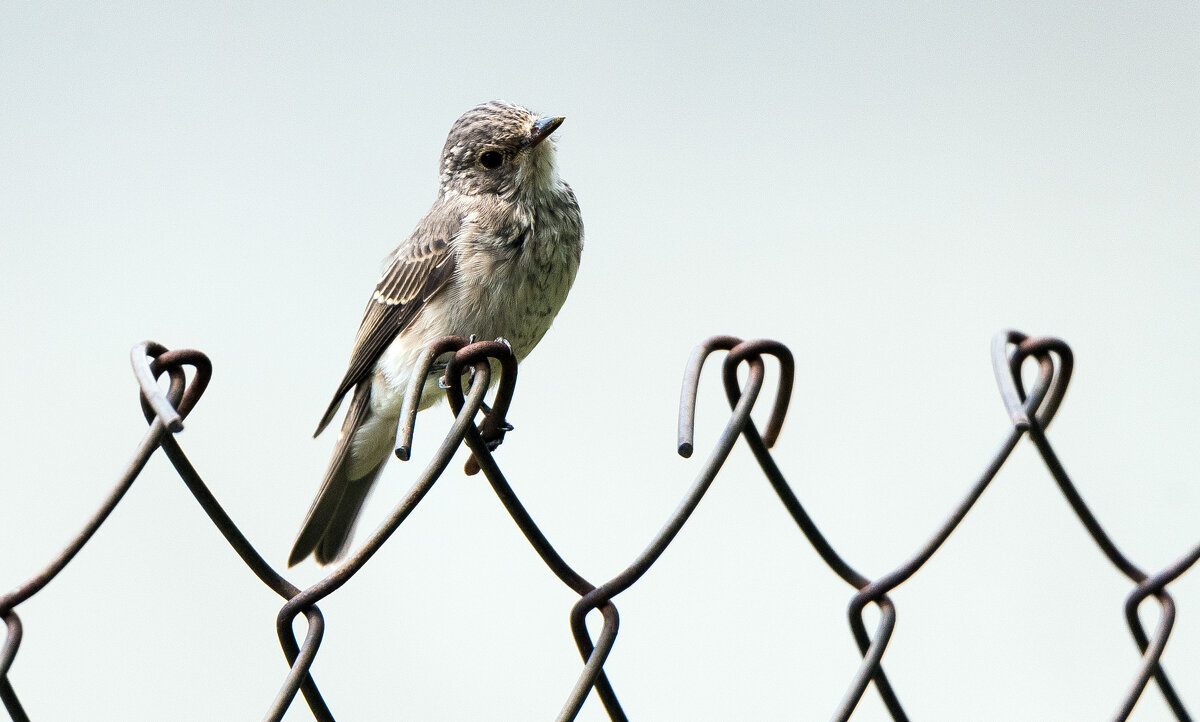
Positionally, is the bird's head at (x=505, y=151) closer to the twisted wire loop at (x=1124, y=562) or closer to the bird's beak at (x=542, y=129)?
the bird's beak at (x=542, y=129)

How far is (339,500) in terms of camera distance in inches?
140

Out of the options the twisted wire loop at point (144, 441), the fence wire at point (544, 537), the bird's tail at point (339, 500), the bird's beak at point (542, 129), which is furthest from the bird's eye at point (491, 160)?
the twisted wire loop at point (144, 441)

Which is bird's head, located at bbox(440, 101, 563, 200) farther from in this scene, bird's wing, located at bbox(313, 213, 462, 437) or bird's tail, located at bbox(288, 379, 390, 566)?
bird's tail, located at bbox(288, 379, 390, 566)

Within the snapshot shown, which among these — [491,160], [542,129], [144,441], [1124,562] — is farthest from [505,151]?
[144,441]

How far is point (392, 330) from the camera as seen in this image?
12.2 ft

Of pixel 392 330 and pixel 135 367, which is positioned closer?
pixel 135 367

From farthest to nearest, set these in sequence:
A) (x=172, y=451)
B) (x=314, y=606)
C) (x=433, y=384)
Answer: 1. (x=433, y=384)
2. (x=314, y=606)
3. (x=172, y=451)

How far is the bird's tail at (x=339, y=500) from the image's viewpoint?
331 centimetres

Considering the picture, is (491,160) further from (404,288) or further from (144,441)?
(144,441)

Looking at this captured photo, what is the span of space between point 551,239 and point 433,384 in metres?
0.58

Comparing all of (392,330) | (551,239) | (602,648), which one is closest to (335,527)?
(392,330)

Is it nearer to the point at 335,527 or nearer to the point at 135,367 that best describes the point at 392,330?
the point at 335,527

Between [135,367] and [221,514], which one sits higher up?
[135,367]

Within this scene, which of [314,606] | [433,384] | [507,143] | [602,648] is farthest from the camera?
[507,143]
